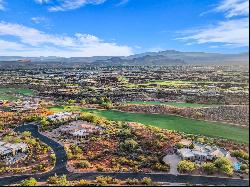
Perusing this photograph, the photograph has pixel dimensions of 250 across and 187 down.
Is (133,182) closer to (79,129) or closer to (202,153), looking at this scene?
(202,153)

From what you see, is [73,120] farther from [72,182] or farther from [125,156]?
[72,182]

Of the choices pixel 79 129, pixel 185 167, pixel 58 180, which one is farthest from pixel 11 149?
pixel 185 167

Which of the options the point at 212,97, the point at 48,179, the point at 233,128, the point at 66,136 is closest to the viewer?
the point at 48,179

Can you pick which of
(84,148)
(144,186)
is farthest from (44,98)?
(144,186)

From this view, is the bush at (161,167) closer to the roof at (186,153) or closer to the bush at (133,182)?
the roof at (186,153)

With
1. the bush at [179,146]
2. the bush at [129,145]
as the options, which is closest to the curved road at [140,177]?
the bush at [129,145]

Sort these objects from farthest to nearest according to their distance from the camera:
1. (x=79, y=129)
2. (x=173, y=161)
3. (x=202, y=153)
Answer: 1. (x=79, y=129)
2. (x=202, y=153)
3. (x=173, y=161)
